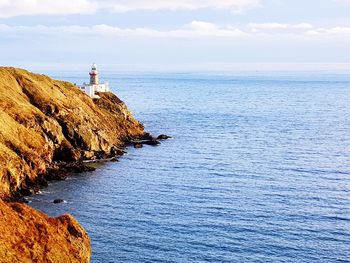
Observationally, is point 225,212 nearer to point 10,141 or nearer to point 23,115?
point 10,141

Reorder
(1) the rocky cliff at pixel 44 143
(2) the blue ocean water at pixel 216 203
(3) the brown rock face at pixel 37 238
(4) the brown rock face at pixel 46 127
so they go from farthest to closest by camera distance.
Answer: (4) the brown rock face at pixel 46 127 < (2) the blue ocean water at pixel 216 203 < (1) the rocky cliff at pixel 44 143 < (3) the brown rock face at pixel 37 238

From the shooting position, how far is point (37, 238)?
43.3 m

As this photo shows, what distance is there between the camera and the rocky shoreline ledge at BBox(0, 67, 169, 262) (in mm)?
43500

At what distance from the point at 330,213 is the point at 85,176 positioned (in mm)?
40678

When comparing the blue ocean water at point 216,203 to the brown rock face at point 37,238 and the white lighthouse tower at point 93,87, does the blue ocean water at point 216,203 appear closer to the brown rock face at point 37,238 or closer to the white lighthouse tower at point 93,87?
the brown rock face at point 37,238

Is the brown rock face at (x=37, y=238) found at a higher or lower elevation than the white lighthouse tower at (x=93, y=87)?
lower

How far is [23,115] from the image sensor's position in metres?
97.1

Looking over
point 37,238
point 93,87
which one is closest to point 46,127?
point 93,87

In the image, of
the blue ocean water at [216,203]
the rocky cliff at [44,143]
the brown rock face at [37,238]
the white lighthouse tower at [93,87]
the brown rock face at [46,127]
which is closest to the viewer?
the brown rock face at [37,238]

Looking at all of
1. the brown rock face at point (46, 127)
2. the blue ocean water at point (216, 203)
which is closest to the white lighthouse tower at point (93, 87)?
the brown rock face at point (46, 127)

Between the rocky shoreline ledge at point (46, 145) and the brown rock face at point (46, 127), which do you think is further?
the brown rock face at point (46, 127)

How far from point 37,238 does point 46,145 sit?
2050 inches

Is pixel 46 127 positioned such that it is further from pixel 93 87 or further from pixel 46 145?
pixel 93 87

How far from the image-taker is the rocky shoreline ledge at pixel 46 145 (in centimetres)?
4350
